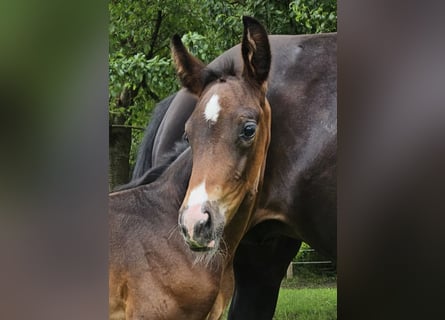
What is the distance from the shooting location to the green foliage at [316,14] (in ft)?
7.61

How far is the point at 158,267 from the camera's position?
7.30ft

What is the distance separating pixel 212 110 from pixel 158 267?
63 centimetres

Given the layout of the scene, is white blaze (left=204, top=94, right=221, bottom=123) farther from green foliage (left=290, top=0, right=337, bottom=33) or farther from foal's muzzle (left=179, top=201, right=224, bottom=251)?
green foliage (left=290, top=0, right=337, bottom=33)

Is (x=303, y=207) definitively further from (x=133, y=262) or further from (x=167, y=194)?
(x=133, y=262)

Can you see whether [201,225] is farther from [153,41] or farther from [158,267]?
[153,41]

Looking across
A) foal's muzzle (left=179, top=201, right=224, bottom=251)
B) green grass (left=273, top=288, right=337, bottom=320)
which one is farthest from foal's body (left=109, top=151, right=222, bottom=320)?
green grass (left=273, top=288, right=337, bottom=320)

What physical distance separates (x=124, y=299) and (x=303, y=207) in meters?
0.78

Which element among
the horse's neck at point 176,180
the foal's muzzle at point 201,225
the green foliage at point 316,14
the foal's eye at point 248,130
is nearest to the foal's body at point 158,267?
the horse's neck at point 176,180

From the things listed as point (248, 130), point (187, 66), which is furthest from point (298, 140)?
point (187, 66)

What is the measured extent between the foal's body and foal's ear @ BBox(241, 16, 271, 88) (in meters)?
0.39

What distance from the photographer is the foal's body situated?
7.22ft
